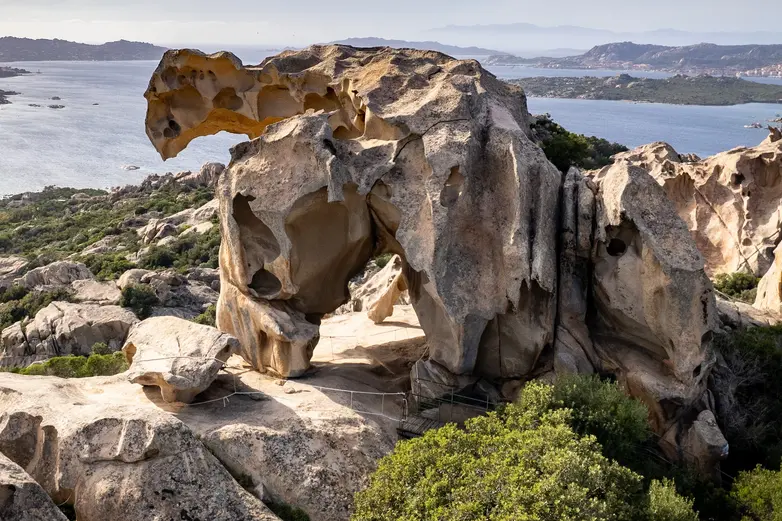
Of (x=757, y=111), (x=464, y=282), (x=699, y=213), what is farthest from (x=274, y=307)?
(x=757, y=111)

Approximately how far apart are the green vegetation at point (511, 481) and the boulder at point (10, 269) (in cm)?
4643

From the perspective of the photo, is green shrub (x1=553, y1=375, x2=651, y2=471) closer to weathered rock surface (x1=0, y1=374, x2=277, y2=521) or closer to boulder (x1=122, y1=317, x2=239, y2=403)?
weathered rock surface (x1=0, y1=374, x2=277, y2=521)

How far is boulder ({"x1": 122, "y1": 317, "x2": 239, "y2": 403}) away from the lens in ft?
62.9

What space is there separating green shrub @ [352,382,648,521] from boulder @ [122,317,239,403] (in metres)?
5.68

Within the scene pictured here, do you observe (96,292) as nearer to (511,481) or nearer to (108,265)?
(108,265)

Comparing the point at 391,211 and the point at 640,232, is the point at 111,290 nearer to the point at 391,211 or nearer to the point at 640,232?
the point at 391,211

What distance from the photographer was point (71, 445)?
16.0m

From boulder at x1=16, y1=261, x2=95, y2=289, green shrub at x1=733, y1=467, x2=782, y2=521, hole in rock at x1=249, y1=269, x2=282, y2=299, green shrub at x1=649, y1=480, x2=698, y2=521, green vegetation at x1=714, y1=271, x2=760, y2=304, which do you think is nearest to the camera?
green shrub at x1=649, y1=480, x2=698, y2=521

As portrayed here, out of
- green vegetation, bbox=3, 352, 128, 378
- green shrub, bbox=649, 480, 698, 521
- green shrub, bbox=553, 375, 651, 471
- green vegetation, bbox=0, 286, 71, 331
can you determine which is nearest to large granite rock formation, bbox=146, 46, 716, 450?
green shrub, bbox=553, 375, 651, 471

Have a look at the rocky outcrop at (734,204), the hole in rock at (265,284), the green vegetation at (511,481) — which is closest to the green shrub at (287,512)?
the green vegetation at (511,481)

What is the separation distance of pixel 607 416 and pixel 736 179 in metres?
23.9

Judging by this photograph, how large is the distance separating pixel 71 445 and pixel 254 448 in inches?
162

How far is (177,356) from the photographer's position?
19.9 metres

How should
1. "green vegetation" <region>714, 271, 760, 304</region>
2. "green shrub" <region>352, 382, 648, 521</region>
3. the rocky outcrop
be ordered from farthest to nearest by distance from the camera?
1. the rocky outcrop
2. "green vegetation" <region>714, 271, 760, 304</region>
3. "green shrub" <region>352, 382, 648, 521</region>
